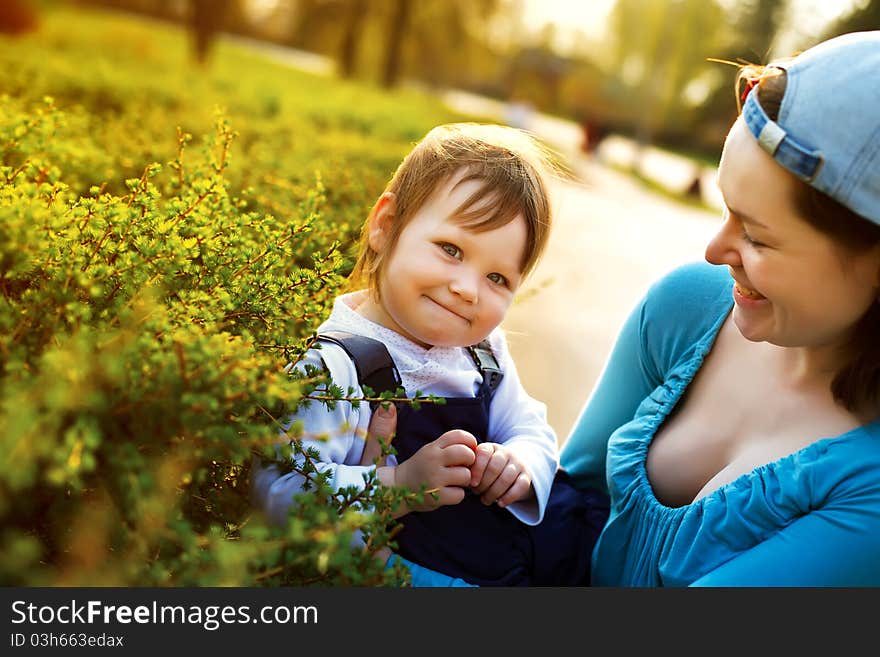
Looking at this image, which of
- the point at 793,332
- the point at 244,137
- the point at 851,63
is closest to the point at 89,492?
the point at 793,332

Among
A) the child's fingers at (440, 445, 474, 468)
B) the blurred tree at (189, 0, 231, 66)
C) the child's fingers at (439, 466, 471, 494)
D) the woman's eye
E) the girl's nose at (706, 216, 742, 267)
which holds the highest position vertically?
the woman's eye

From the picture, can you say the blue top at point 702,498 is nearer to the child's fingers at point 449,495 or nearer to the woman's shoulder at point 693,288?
the woman's shoulder at point 693,288

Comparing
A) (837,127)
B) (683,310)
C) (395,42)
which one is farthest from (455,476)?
(395,42)

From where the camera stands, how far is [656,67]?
36406 millimetres

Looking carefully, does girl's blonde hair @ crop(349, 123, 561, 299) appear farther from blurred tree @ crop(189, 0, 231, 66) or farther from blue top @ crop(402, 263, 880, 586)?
blurred tree @ crop(189, 0, 231, 66)

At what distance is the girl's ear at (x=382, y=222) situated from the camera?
245cm

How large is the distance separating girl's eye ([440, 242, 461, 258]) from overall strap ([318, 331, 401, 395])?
287 millimetres

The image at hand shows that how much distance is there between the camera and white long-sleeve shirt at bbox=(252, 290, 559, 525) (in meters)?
1.83

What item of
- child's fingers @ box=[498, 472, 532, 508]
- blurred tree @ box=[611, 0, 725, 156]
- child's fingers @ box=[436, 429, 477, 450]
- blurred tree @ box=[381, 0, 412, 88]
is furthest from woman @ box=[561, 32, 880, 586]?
blurred tree @ box=[611, 0, 725, 156]

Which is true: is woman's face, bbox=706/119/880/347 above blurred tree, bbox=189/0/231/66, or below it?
above

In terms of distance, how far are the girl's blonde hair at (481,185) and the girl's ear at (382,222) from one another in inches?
0.5

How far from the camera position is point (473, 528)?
217cm

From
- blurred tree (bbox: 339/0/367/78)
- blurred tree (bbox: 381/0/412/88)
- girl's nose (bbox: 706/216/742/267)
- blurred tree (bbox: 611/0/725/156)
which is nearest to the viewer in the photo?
girl's nose (bbox: 706/216/742/267)

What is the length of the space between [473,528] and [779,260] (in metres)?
0.88
